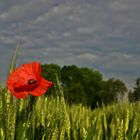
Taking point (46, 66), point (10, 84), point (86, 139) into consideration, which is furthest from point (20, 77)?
point (46, 66)

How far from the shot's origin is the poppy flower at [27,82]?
73.6 inches

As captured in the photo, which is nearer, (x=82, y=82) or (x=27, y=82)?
(x=27, y=82)

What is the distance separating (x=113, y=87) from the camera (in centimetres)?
4372

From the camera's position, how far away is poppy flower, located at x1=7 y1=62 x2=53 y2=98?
187 cm

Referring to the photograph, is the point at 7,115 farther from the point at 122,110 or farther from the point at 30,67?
the point at 122,110

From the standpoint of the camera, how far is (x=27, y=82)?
1.94 m

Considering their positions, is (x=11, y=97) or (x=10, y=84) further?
(x=11, y=97)

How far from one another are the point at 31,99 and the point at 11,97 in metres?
0.15

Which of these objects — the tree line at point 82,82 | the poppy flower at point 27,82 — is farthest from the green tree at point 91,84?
the poppy flower at point 27,82

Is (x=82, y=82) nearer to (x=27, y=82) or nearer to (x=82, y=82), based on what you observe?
(x=82, y=82)

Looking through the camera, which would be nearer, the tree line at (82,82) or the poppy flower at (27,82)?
the poppy flower at (27,82)

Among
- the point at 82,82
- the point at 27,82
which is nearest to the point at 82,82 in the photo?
the point at 82,82

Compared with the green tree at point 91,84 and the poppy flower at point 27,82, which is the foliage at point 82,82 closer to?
the green tree at point 91,84

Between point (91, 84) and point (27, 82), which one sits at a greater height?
point (91, 84)
